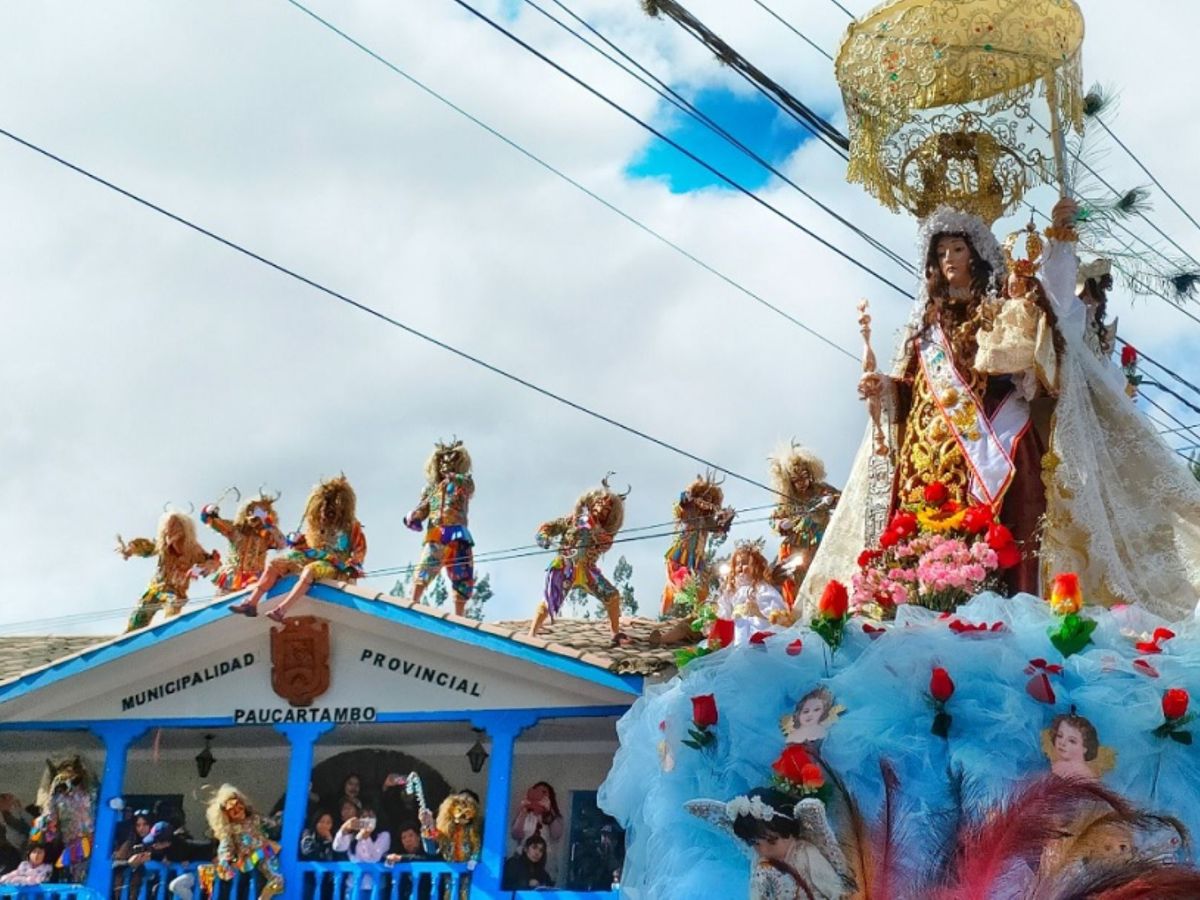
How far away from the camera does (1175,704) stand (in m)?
7.34

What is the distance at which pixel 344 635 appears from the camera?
14664 millimetres

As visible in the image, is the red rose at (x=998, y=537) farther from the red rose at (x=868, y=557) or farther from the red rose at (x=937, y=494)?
the red rose at (x=868, y=557)

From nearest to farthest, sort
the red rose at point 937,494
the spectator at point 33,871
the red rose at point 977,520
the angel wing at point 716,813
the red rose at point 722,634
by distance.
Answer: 1. the angel wing at point 716,813
2. the red rose at point 722,634
3. the red rose at point 977,520
4. the red rose at point 937,494
5. the spectator at point 33,871

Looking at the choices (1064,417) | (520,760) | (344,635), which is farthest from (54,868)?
(1064,417)

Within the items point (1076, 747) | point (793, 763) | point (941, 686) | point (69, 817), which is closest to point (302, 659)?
point (69, 817)

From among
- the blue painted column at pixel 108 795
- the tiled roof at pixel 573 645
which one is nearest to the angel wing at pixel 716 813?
the tiled roof at pixel 573 645

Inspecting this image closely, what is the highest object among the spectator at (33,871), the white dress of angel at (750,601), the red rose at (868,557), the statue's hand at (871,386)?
the statue's hand at (871,386)

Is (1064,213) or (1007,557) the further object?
(1064,213)

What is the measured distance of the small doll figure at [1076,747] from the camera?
24.0ft

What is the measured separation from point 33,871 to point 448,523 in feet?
15.8

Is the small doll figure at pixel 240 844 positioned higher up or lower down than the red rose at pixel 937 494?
lower down

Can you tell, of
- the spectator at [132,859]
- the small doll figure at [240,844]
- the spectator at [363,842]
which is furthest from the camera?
the spectator at [132,859]

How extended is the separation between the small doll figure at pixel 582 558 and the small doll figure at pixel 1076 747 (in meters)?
6.78

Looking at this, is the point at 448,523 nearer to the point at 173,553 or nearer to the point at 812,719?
the point at 173,553
